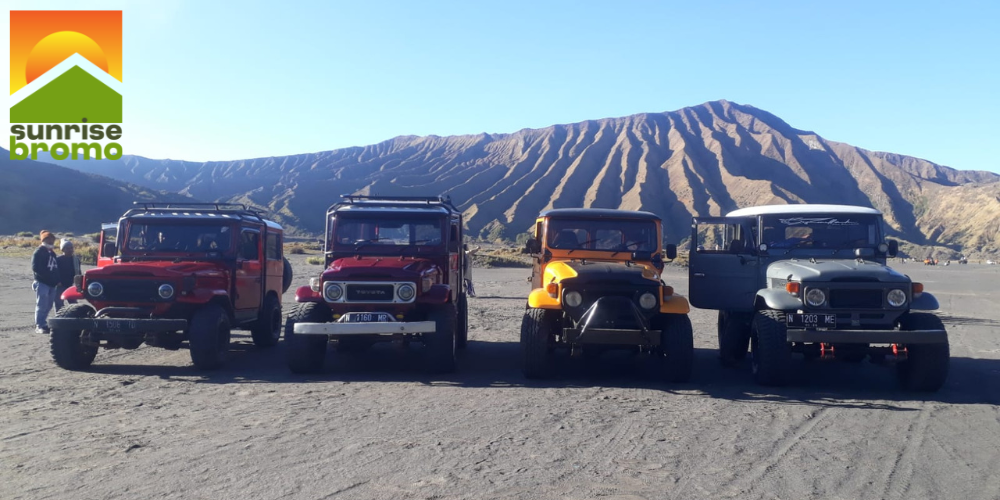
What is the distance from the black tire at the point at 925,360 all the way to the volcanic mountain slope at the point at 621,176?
69433mm

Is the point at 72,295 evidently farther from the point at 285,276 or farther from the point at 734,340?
the point at 734,340

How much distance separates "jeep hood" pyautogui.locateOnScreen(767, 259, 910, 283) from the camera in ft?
28.4

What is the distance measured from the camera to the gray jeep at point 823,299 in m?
8.55

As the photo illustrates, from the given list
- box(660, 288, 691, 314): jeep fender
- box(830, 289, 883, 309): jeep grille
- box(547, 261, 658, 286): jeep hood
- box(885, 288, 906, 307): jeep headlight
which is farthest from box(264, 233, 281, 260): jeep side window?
box(885, 288, 906, 307): jeep headlight

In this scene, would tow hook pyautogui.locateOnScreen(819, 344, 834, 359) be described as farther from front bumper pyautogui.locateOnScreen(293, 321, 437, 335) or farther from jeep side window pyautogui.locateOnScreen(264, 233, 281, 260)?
jeep side window pyautogui.locateOnScreen(264, 233, 281, 260)

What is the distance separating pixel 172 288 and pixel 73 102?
1227cm

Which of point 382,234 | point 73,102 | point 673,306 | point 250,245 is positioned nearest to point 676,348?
point 673,306

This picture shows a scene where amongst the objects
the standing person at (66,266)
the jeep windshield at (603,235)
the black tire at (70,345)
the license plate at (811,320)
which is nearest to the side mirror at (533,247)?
the jeep windshield at (603,235)

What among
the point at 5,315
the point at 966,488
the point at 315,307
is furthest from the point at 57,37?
the point at 966,488

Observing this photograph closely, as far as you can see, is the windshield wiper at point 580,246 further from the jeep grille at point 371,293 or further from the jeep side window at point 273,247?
the jeep side window at point 273,247

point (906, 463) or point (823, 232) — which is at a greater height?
point (823, 232)

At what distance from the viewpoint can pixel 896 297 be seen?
865 centimetres

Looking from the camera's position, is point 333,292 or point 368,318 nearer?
point 368,318

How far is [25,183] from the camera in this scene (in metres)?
73.8
